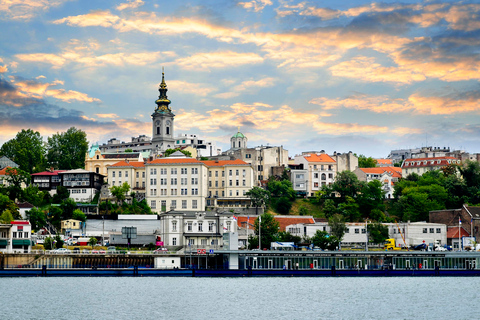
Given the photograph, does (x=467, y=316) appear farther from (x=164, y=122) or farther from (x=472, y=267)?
(x=164, y=122)

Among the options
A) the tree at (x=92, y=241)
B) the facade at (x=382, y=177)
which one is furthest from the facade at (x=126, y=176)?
the facade at (x=382, y=177)

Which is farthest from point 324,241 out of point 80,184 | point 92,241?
point 80,184

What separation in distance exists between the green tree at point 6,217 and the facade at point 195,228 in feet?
72.2

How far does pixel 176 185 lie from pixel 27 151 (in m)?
41.5

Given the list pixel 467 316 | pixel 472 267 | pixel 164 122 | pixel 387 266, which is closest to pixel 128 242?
A: pixel 387 266

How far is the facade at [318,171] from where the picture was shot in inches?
5674

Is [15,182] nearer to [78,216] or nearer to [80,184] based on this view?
[80,184]

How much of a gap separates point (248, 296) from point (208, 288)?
7563 mm

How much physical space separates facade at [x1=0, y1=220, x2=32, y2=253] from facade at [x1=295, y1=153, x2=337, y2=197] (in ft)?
209

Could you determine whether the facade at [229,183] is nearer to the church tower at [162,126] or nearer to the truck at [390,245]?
the truck at [390,245]

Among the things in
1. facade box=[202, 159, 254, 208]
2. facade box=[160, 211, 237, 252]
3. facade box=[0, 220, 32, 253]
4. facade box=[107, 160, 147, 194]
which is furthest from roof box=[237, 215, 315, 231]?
facade box=[0, 220, 32, 253]

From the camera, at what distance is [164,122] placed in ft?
574

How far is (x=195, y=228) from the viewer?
104438mm

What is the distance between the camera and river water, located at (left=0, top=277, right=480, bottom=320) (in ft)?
188
